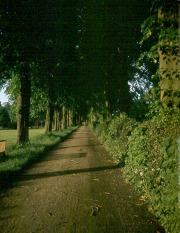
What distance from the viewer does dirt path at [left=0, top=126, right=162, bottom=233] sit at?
613 centimetres

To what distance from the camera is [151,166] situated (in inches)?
286

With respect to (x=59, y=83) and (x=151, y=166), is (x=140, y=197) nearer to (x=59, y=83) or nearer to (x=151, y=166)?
(x=151, y=166)

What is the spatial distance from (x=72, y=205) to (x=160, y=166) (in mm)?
2568

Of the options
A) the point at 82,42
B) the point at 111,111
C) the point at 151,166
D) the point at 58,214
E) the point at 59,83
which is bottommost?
the point at 58,214

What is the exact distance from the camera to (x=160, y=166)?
658 centimetres

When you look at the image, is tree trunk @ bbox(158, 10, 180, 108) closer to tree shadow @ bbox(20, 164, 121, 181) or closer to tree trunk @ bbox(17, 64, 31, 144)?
tree shadow @ bbox(20, 164, 121, 181)

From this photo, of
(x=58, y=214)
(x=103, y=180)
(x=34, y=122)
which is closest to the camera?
(x=58, y=214)

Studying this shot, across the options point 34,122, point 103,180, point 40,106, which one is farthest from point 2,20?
point 34,122

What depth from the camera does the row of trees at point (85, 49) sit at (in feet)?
28.5

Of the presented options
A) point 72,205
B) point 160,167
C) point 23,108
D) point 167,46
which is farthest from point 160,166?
point 23,108

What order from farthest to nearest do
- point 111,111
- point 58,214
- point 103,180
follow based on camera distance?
point 111,111 → point 103,180 → point 58,214

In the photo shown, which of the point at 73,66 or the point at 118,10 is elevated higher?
the point at 118,10

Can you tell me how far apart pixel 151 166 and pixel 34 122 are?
111 metres

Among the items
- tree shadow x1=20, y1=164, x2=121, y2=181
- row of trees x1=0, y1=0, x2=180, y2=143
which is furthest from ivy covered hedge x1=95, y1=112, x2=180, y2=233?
tree shadow x1=20, y1=164, x2=121, y2=181
